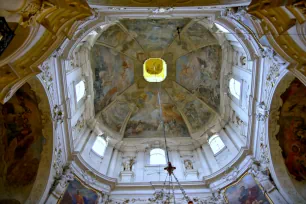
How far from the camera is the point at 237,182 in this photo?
534 inches

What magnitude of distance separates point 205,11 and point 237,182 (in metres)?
7.91

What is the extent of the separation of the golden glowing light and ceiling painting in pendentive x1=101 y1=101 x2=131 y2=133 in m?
3.10

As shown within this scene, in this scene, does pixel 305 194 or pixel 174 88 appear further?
pixel 174 88

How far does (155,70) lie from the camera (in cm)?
2395

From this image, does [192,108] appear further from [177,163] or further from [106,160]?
[106,160]

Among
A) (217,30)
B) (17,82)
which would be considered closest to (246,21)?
(217,30)

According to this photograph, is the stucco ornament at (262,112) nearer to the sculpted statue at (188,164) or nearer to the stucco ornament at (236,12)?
the stucco ornament at (236,12)

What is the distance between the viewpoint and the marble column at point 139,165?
15994 millimetres

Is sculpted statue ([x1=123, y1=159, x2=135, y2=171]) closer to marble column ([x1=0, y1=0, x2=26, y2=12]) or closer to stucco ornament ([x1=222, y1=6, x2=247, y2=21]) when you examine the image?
stucco ornament ([x1=222, y1=6, x2=247, y2=21])

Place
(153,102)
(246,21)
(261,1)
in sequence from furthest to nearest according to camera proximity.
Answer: (153,102), (246,21), (261,1)

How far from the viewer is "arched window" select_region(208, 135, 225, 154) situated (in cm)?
1722

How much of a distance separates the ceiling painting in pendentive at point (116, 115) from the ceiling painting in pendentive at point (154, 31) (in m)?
4.72

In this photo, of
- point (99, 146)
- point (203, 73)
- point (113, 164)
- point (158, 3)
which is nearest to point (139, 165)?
point (113, 164)

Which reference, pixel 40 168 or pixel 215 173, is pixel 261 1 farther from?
pixel 40 168
